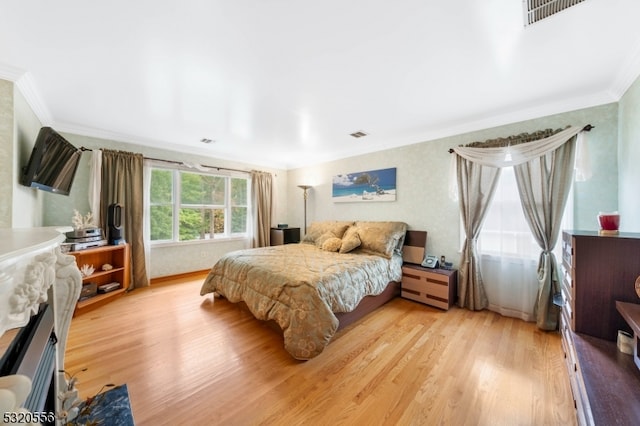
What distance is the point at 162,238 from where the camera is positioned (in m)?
4.05

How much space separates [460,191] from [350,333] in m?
2.23

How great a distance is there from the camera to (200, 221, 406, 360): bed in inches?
79.0

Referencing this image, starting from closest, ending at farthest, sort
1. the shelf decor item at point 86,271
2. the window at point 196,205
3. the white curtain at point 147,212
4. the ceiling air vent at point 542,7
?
the ceiling air vent at point 542,7 → the shelf decor item at point 86,271 → the white curtain at point 147,212 → the window at point 196,205

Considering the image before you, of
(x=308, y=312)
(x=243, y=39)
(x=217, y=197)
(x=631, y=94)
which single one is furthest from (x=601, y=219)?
(x=217, y=197)

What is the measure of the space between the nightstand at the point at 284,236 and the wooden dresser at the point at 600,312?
164 inches

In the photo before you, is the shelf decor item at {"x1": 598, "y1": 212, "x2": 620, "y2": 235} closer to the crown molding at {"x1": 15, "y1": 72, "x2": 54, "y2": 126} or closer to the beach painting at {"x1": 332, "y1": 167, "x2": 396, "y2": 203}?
the beach painting at {"x1": 332, "y1": 167, "x2": 396, "y2": 203}

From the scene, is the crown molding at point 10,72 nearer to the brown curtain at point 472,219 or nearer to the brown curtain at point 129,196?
the brown curtain at point 129,196

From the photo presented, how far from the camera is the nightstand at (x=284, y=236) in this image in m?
4.95

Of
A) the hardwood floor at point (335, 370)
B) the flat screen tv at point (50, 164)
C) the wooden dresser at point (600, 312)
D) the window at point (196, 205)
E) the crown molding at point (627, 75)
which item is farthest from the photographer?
the window at point (196, 205)

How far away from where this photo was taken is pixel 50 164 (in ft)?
7.89

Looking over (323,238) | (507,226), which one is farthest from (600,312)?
(323,238)

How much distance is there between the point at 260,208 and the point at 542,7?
181 inches

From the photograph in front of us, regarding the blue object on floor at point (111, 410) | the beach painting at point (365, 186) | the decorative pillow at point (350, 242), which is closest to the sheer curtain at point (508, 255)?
the beach painting at point (365, 186)

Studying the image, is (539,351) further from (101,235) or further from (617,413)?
(101,235)
